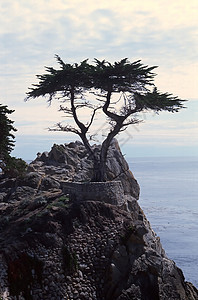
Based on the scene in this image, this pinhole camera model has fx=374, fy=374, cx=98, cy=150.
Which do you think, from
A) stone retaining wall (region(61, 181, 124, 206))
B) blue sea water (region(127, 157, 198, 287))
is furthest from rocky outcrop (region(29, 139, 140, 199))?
blue sea water (region(127, 157, 198, 287))

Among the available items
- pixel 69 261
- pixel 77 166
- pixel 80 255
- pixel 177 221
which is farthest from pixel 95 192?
pixel 177 221

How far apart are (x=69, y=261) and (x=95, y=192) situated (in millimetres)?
6888

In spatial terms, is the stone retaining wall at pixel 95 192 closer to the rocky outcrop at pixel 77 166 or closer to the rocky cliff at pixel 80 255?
the rocky cliff at pixel 80 255

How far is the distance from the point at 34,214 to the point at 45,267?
5.62 m

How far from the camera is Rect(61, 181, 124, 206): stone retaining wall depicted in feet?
98.8

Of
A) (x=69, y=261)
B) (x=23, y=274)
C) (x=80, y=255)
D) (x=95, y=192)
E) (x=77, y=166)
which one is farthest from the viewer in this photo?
(x=77, y=166)

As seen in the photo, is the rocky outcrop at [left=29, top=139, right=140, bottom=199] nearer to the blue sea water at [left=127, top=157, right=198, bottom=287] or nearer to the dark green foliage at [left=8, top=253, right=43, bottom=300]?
the dark green foliage at [left=8, top=253, right=43, bottom=300]

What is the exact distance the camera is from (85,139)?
34188 millimetres

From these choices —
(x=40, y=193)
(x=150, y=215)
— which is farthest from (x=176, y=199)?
(x=40, y=193)

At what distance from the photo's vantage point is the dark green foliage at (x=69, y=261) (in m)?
24.6

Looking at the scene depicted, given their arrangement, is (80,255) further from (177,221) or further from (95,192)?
(177,221)

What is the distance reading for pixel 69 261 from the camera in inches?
981

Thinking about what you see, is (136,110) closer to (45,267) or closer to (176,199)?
(45,267)

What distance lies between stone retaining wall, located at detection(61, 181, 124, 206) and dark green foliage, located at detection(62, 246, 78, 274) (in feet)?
18.7
